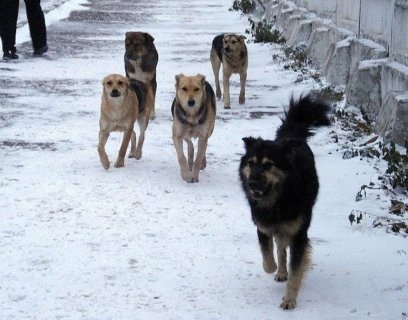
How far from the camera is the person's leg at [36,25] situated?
49.7ft

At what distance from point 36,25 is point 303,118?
10.8 meters

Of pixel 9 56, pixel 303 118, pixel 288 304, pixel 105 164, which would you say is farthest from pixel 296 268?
pixel 9 56

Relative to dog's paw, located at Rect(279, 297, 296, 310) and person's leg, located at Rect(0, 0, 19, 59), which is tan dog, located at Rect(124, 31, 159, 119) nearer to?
person's leg, located at Rect(0, 0, 19, 59)

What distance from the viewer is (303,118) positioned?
5.49 meters

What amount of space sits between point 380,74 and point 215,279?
4971 mm

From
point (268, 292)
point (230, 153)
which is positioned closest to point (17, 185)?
point (230, 153)

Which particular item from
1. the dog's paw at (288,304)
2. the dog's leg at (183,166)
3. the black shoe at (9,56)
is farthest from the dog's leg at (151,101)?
the black shoe at (9,56)

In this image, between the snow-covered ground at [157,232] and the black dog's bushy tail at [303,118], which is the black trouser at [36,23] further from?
the black dog's bushy tail at [303,118]

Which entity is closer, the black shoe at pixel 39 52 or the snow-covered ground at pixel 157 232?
the snow-covered ground at pixel 157 232

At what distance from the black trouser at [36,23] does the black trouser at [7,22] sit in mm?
563

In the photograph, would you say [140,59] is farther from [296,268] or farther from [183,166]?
[296,268]

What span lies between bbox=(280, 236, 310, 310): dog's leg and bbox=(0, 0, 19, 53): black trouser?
11.0 metres

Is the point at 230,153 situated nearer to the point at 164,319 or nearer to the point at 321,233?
the point at 321,233

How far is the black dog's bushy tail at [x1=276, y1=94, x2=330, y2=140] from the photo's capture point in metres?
5.45
